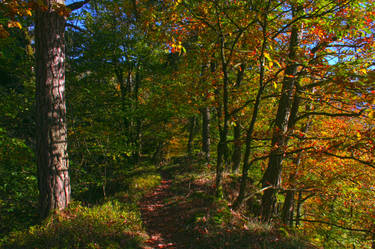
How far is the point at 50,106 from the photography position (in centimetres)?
448

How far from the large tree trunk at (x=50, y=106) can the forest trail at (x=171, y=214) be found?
248 centimetres

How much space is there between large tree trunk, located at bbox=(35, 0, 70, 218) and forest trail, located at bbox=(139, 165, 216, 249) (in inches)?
97.6

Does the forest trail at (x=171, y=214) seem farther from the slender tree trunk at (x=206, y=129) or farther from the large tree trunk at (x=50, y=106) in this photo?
the large tree trunk at (x=50, y=106)

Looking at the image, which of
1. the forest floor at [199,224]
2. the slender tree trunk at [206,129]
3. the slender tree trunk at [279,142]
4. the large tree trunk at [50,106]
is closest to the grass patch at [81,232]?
the large tree trunk at [50,106]

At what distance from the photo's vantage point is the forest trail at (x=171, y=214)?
5234 mm

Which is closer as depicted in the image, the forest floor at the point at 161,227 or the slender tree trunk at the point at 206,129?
the forest floor at the point at 161,227

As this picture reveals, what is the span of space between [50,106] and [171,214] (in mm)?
4621

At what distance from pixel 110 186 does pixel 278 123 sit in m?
6.96

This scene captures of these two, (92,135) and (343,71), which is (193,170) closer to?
(92,135)

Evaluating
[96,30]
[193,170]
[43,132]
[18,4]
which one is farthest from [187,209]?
[96,30]

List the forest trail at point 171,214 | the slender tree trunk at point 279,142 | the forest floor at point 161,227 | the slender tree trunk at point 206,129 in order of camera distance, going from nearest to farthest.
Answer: the forest floor at point 161,227 → the forest trail at point 171,214 → the slender tree trunk at point 279,142 → the slender tree trunk at point 206,129

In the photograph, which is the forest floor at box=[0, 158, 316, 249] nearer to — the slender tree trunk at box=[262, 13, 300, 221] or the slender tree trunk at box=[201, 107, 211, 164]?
the slender tree trunk at box=[262, 13, 300, 221]

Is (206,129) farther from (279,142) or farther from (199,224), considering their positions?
(199,224)

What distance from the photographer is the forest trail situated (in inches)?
206
